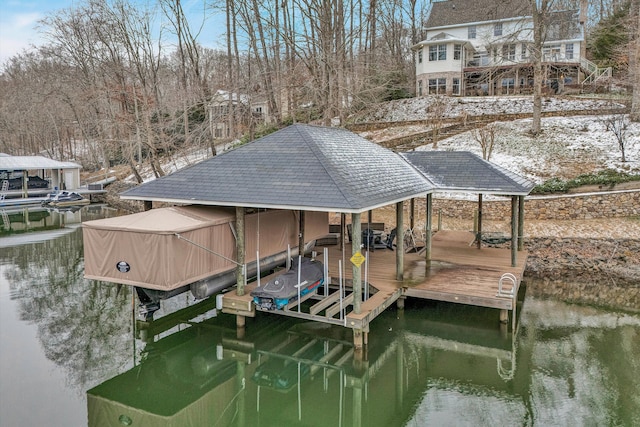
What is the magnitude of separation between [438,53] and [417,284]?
28058mm

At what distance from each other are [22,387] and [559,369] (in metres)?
9.26

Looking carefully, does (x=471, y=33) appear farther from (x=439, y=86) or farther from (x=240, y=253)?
(x=240, y=253)

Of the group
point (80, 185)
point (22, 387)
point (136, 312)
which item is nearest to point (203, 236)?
point (136, 312)

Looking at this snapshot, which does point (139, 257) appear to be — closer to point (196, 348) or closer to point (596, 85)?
point (196, 348)

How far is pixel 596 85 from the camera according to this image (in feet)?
98.3

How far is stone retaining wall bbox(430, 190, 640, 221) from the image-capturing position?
56.2 feet

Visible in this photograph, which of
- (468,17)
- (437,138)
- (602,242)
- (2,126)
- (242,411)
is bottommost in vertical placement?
(242,411)

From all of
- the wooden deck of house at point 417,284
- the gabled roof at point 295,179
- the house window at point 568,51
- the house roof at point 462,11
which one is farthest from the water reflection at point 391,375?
the house roof at point 462,11

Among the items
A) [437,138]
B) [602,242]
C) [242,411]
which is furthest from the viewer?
[437,138]

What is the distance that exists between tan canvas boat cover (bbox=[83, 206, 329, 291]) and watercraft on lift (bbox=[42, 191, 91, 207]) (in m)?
25.3

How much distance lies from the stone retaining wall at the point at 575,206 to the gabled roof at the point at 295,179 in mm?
7167

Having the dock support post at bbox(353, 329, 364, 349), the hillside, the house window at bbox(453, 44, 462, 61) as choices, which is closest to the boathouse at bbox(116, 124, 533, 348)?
the dock support post at bbox(353, 329, 364, 349)

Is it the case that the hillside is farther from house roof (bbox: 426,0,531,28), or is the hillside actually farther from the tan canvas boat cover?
the tan canvas boat cover

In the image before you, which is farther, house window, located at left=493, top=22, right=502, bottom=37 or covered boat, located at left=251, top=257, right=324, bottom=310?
house window, located at left=493, top=22, right=502, bottom=37
